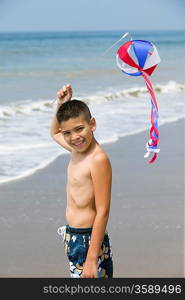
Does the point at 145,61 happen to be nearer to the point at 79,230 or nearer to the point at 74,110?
the point at 74,110

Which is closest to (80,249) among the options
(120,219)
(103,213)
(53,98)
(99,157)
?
(103,213)

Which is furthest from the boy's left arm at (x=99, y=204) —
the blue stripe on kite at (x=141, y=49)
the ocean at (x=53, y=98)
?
the ocean at (x=53, y=98)

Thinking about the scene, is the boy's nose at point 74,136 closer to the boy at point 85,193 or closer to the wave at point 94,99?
the boy at point 85,193

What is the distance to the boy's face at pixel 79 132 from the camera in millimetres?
1897

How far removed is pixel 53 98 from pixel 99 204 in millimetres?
6048

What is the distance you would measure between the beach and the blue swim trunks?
78cm

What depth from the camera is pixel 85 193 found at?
6.47 ft

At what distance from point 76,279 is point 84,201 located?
0.27 m

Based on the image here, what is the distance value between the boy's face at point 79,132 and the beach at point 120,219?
3.42 feet

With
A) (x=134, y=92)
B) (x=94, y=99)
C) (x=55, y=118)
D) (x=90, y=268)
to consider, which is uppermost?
(x=134, y=92)

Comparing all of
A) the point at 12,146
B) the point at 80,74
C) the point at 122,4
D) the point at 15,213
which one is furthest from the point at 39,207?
the point at 122,4

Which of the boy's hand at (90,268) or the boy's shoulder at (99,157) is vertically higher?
the boy's shoulder at (99,157)

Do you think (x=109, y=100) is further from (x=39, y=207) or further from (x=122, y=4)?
(x=122, y=4)

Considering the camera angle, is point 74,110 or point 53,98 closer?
point 74,110
